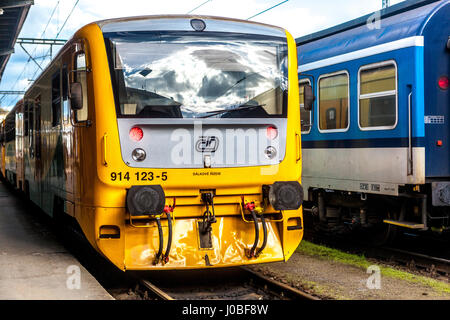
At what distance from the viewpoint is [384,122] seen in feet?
28.8

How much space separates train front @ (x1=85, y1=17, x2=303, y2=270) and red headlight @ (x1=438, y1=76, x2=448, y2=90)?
101 inches

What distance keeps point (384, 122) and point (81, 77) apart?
170 inches

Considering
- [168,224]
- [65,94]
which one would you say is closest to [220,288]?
[168,224]

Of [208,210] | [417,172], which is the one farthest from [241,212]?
[417,172]

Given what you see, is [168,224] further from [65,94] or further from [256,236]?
[65,94]

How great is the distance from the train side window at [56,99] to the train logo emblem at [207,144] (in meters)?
2.69

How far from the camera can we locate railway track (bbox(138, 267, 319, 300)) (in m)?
6.57

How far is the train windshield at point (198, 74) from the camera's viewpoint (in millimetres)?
6645

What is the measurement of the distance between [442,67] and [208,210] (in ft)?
13.5

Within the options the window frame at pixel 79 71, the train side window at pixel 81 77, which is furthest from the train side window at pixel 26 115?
the train side window at pixel 81 77

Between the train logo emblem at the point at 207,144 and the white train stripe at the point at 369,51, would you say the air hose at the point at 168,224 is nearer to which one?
the train logo emblem at the point at 207,144

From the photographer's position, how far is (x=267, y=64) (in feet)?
23.5

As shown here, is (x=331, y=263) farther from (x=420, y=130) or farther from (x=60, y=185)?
→ (x=60, y=185)

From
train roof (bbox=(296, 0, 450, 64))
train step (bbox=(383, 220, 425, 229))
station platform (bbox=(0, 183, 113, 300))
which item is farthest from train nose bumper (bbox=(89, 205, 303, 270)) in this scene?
train roof (bbox=(296, 0, 450, 64))
